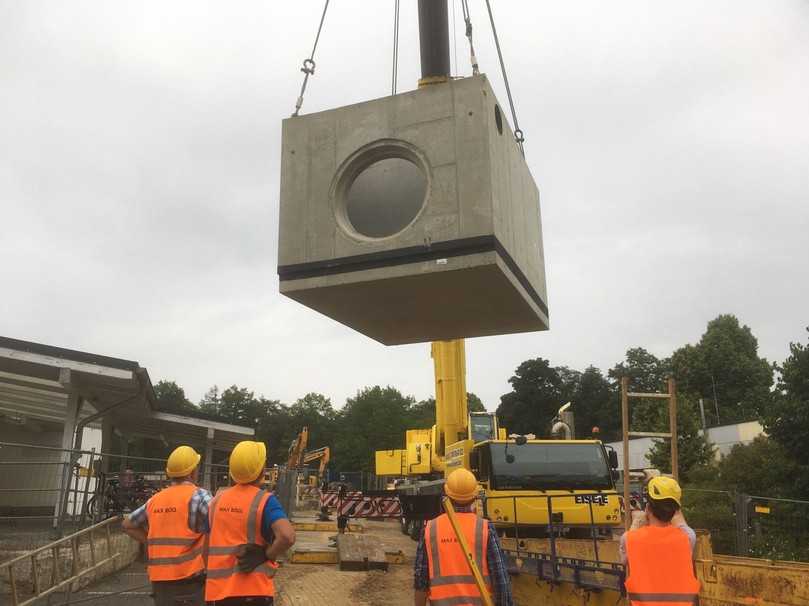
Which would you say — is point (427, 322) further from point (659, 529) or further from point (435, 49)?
point (659, 529)

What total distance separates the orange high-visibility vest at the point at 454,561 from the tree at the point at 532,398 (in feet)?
218

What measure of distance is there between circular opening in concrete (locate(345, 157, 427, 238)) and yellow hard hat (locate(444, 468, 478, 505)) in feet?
6.10

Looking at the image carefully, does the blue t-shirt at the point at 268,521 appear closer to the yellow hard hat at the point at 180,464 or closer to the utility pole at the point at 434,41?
the yellow hard hat at the point at 180,464

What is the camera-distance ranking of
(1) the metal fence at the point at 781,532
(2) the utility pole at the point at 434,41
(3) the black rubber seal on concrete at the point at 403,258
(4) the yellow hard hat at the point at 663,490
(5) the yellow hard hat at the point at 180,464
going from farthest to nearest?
(1) the metal fence at the point at 781,532, (2) the utility pole at the point at 434,41, (3) the black rubber seal on concrete at the point at 403,258, (5) the yellow hard hat at the point at 180,464, (4) the yellow hard hat at the point at 663,490

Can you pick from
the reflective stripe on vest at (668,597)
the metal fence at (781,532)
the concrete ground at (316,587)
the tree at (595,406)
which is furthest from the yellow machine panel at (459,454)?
the tree at (595,406)

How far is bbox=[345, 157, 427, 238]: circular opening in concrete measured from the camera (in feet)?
15.7

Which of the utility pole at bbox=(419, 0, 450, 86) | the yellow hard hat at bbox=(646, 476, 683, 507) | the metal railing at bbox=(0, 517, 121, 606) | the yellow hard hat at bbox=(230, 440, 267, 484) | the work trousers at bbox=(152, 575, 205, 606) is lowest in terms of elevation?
the metal railing at bbox=(0, 517, 121, 606)

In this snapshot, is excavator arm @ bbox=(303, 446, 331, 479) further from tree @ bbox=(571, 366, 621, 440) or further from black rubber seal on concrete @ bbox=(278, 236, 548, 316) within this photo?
tree @ bbox=(571, 366, 621, 440)

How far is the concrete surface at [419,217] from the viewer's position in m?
4.46

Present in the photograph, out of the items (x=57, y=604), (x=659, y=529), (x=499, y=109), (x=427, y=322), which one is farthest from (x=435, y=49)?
(x=57, y=604)

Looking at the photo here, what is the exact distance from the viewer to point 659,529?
317 cm

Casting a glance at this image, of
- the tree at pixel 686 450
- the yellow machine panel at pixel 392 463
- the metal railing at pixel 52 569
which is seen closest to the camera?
the metal railing at pixel 52 569

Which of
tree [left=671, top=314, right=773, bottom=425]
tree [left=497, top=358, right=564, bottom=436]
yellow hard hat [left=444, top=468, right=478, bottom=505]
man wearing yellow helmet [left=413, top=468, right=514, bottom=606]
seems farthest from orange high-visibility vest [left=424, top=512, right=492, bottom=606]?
tree [left=497, top=358, right=564, bottom=436]

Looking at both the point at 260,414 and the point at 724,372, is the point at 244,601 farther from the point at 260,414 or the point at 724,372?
the point at 260,414
